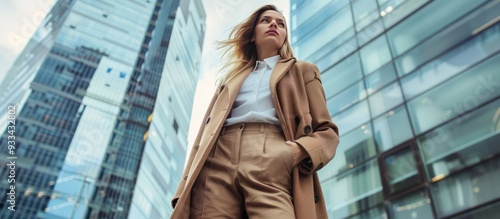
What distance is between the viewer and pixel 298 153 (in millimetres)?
1635

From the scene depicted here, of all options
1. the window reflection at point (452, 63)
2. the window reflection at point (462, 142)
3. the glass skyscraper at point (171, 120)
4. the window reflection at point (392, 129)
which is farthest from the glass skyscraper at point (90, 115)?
the window reflection at point (462, 142)

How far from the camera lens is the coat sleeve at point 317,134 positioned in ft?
5.41

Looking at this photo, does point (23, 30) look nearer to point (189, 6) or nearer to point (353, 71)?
point (353, 71)

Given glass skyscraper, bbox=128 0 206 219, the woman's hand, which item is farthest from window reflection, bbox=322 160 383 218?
glass skyscraper, bbox=128 0 206 219

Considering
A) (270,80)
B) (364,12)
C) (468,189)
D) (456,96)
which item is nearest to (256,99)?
→ (270,80)

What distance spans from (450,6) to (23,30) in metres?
12.1

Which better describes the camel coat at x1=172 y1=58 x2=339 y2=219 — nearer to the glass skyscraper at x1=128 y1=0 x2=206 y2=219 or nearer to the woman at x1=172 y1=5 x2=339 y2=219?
the woman at x1=172 y1=5 x2=339 y2=219

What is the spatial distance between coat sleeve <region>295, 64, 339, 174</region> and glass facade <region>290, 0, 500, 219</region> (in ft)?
19.5

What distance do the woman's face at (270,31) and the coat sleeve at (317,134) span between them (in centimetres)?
30

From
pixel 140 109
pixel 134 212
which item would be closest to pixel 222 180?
pixel 134 212

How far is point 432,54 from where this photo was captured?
9305 millimetres

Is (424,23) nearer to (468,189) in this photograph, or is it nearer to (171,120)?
(468,189)

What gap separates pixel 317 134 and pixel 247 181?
41 centimetres

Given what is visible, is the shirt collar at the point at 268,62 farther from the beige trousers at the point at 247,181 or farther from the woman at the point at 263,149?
the beige trousers at the point at 247,181
